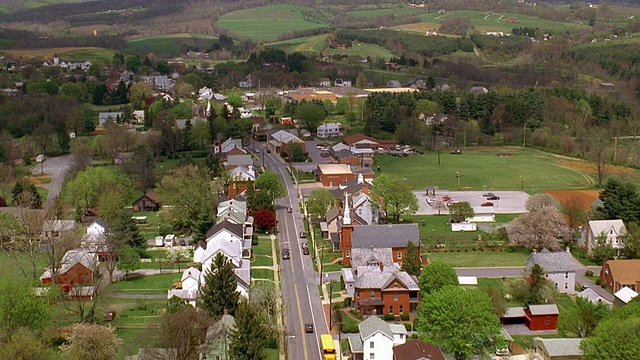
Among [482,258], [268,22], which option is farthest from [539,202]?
[268,22]

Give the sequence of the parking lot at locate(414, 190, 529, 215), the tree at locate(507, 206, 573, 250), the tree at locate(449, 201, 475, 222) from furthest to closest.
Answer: the parking lot at locate(414, 190, 529, 215)
the tree at locate(449, 201, 475, 222)
the tree at locate(507, 206, 573, 250)

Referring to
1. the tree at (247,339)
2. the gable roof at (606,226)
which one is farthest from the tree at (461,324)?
the gable roof at (606,226)

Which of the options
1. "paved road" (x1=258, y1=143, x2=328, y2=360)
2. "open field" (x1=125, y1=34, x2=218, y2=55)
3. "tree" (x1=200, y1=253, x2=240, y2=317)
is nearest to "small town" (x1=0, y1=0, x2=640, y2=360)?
"tree" (x1=200, y1=253, x2=240, y2=317)

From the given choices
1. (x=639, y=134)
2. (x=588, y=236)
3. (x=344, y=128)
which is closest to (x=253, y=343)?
(x=588, y=236)

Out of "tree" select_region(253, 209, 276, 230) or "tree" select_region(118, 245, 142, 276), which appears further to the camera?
"tree" select_region(253, 209, 276, 230)

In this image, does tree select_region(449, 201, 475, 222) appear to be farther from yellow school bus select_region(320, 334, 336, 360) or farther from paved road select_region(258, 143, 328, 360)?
yellow school bus select_region(320, 334, 336, 360)

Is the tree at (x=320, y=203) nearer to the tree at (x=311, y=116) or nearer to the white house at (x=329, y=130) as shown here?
the white house at (x=329, y=130)
